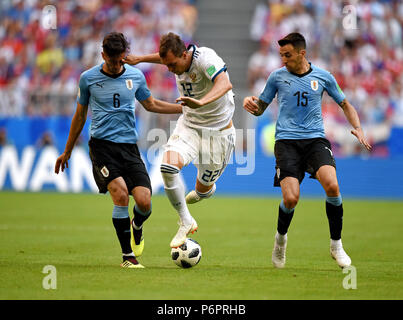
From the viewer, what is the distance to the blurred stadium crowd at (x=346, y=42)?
23.3 meters

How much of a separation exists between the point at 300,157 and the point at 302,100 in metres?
0.67

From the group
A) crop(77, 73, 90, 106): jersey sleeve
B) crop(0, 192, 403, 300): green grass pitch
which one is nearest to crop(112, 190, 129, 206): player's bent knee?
crop(0, 192, 403, 300): green grass pitch

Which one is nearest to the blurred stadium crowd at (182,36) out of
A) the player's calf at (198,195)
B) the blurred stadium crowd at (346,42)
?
the blurred stadium crowd at (346,42)

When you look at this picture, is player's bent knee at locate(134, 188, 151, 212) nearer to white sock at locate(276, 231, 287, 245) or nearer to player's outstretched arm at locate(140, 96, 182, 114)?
player's outstretched arm at locate(140, 96, 182, 114)

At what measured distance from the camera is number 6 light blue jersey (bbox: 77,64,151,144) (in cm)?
871

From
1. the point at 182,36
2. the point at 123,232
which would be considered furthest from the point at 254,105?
the point at 182,36

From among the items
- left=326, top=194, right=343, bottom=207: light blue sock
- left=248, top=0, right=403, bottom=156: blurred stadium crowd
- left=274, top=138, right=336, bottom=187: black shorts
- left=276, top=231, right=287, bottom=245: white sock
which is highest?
left=248, top=0, right=403, bottom=156: blurred stadium crowd

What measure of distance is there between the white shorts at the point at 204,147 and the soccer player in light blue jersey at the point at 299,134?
0.63m

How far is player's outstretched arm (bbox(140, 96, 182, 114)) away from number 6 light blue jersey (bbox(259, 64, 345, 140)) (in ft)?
4.10

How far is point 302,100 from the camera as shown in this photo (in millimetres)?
8945

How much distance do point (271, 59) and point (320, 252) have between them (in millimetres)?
14872

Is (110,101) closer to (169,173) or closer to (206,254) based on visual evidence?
(169,173)
